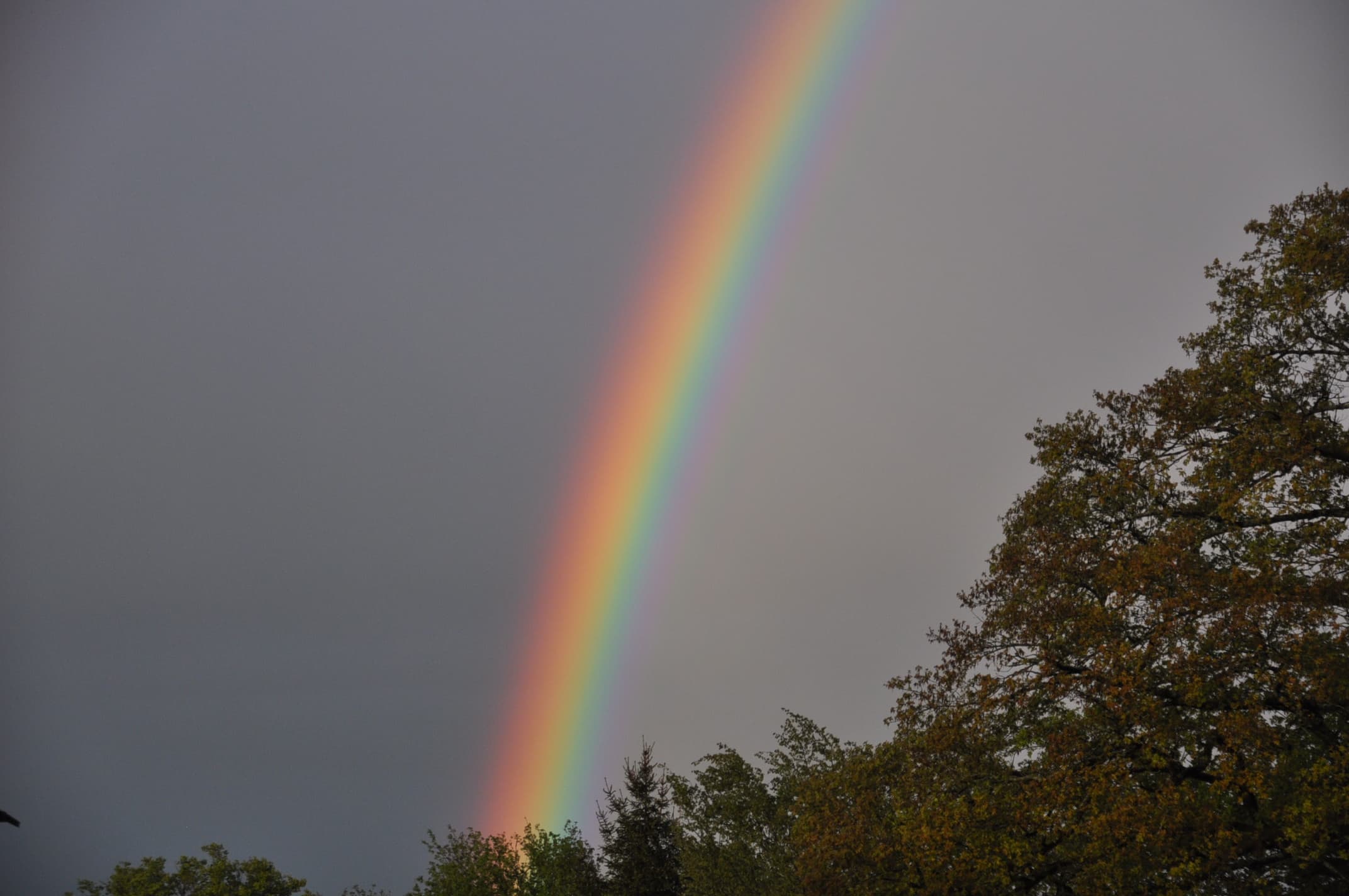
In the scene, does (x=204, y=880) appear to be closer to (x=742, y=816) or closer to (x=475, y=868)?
(x=475, y=868)

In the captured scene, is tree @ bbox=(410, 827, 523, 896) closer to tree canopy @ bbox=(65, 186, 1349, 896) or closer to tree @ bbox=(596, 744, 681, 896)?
tree @ bbox=(596, 744, 681, 896)

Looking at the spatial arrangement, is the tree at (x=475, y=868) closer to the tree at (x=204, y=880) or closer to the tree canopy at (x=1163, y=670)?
the tree at (x=204, y=880)

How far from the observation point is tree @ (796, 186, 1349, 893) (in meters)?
15.5

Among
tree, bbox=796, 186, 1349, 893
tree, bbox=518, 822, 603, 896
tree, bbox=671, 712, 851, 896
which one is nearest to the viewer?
tree, bbox=796, 186, 1349, 893

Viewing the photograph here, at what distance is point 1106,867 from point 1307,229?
1152cm

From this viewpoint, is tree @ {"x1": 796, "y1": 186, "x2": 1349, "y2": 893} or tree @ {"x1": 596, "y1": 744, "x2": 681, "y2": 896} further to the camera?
tree @ {"x1": 596, "y1": 744, "x2": 681, "y2": 896}

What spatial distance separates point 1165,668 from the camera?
16.5 metres

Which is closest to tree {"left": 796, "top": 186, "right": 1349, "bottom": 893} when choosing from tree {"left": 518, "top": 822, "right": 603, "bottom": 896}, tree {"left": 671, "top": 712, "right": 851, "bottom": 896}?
tree {"left": 671, "top": 712, "right": 851, "bottom": 896}

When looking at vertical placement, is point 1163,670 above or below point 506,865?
below

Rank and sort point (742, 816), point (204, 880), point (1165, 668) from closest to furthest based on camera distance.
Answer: point (1165, 668) < point (742, 816) < point (204, 880)

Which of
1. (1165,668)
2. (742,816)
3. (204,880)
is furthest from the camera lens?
(204,880)

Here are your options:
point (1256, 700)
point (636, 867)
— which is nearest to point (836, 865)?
point (1256, 700)

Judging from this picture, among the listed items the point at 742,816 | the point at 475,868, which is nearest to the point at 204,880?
the point at 475,868

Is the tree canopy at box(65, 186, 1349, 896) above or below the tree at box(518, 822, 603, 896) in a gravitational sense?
below
